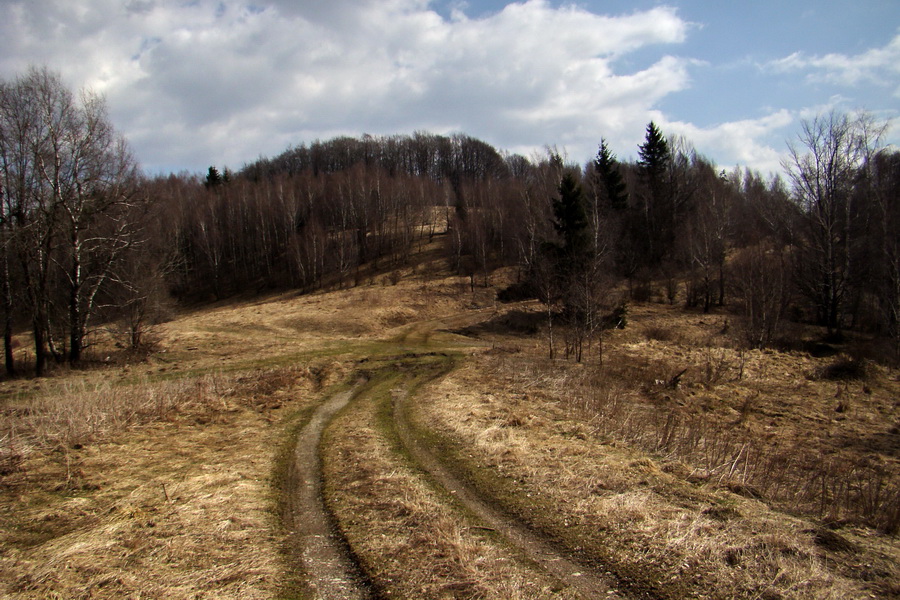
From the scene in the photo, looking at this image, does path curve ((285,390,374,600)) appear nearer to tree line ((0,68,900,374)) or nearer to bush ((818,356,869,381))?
tree line ((0,68,900,374))

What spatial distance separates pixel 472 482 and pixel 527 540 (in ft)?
6.33

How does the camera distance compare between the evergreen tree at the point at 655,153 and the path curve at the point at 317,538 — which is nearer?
the path curve at the point at 317,538

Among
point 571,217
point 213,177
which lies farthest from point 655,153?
point 213,177

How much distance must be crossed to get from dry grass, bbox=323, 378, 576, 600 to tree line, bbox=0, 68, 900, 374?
15812 millimetres

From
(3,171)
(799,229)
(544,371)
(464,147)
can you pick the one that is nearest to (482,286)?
(799,229)

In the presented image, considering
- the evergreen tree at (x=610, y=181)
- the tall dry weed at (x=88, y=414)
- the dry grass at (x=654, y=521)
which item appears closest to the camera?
the dry grass at (x=654, y=521)

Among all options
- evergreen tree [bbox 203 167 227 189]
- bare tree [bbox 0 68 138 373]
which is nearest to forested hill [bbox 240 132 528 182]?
evergreen tree [bbox 203 167 227 189]

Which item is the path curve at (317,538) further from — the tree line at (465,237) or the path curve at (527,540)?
the tree line at (465,237)

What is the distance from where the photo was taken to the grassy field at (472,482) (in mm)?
5207

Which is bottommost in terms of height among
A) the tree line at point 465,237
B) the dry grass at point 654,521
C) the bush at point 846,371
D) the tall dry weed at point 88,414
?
the bush at point 846,371

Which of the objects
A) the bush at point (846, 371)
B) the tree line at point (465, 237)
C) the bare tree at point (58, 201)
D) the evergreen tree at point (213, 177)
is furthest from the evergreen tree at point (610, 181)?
the evergreen tree at point (213, 177)

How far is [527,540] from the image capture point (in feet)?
19.5

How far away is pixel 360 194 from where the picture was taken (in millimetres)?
63750

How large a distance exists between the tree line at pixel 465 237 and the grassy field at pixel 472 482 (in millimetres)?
6472
